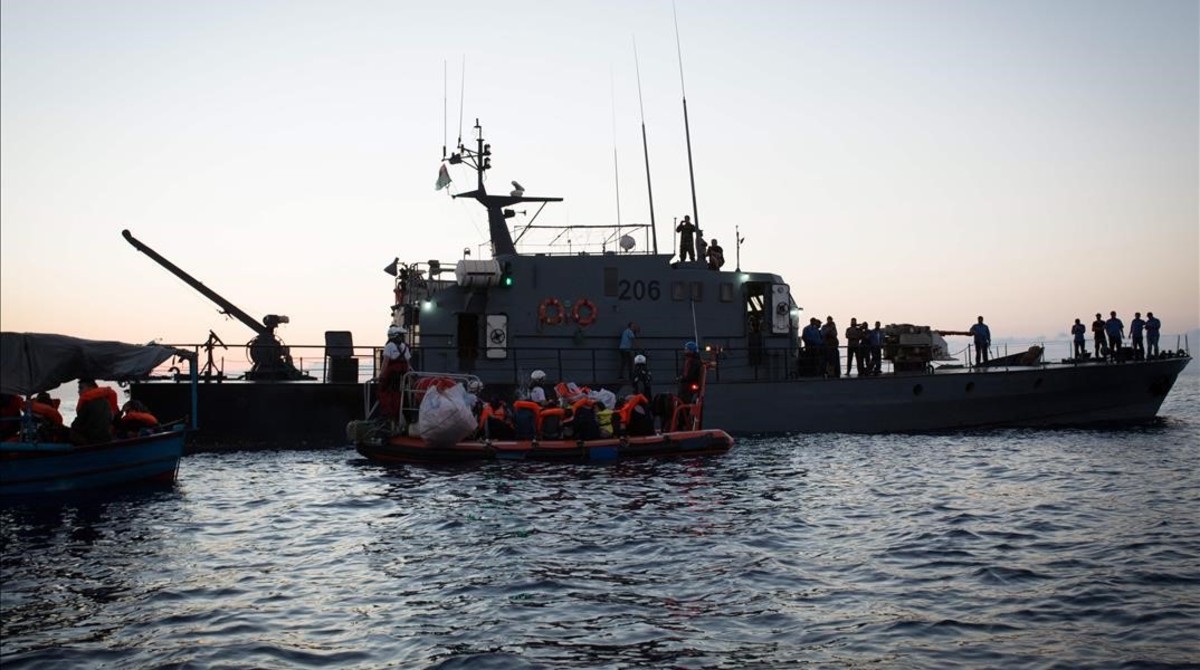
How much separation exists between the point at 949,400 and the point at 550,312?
11.9 meters

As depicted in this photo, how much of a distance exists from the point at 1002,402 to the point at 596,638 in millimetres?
Result: 23229

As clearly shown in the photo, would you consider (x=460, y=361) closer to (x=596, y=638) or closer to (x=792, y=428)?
(x=792, y=428)

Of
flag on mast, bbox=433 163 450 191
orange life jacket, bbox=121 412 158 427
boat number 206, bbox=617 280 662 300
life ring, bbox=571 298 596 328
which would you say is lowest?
orange life jacket, bbox=121 412 158 427

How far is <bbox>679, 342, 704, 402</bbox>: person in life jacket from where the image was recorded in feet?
69.4

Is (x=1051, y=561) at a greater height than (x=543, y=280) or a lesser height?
lesser

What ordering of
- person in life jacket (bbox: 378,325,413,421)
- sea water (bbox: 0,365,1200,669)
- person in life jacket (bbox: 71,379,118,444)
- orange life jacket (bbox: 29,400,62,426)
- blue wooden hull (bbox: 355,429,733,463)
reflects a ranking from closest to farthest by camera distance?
1. sea water (bbox: 0,365,1200,669)
2. person in life jacket (bbox: 71,379,118,444)
3. orange life jacket (bbox: 29,400,62,426)
4. blue wooden hull (bbox: 355,429,733,463)
5. person in life jacket (bbox: 378,325,413,421)

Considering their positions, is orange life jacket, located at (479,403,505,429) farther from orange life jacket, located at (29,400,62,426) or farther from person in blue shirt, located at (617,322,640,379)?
orange life jacket, located at (29,400,62,426)

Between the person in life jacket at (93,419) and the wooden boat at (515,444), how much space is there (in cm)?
502

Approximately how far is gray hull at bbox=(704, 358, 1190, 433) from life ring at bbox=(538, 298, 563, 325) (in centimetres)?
454

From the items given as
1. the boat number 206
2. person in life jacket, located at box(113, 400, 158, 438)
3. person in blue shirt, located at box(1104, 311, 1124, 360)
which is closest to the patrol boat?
the boat number 206

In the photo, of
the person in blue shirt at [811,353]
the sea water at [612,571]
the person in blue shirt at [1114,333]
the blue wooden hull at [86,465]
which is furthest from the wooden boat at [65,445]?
the person in blue shirt at [1114,333]

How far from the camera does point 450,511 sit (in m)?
14.3

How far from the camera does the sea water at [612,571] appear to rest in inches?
318

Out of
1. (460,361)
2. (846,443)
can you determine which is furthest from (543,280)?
(846,443)
